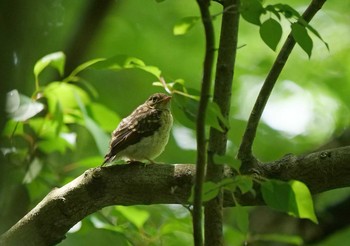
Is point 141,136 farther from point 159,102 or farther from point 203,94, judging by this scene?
point 203,94

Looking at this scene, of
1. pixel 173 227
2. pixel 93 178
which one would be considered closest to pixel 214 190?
pixel 93 178

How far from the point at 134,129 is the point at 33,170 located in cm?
72

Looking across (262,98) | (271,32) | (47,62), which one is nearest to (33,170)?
(47,62)

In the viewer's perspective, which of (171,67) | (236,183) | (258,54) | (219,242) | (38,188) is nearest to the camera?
(236,183)

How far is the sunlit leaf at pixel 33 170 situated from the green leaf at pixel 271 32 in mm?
2281

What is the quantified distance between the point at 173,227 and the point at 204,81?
1974mm

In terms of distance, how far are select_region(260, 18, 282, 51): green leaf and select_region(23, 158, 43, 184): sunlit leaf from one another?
7.48 ft

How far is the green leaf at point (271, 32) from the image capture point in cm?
262

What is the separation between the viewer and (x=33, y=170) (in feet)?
14.9

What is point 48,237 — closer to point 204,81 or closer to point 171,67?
point 204,81

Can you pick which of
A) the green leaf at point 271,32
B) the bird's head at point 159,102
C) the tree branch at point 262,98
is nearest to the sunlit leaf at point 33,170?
the bird's head at point 159,102

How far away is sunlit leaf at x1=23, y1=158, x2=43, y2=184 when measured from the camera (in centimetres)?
441

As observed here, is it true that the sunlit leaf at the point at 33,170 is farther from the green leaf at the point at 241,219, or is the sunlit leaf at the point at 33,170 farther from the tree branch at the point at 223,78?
the green leaf at the point at 241,219

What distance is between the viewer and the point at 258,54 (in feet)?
26.6
